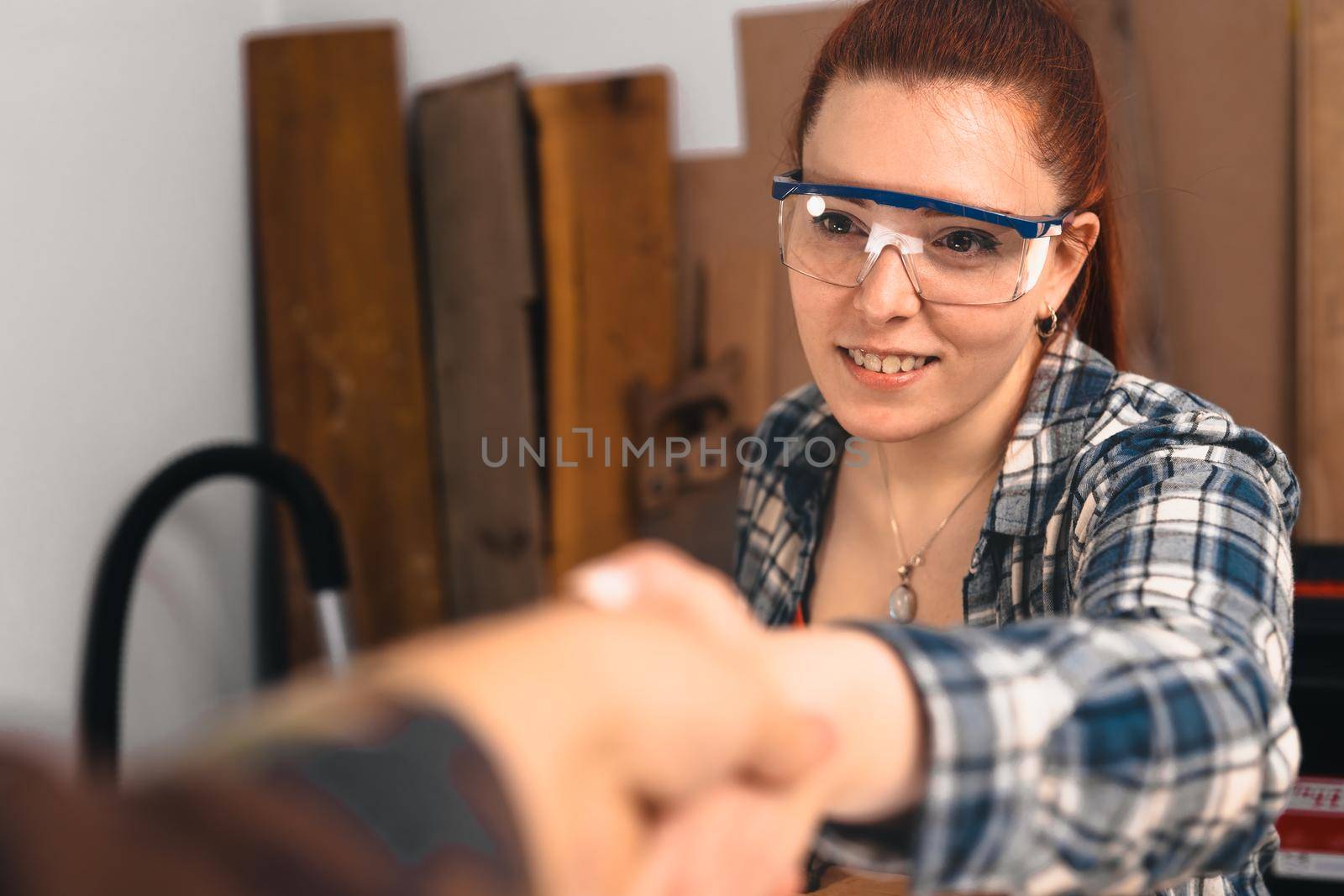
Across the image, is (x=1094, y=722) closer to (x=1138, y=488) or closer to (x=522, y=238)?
(x=1138, y=488)

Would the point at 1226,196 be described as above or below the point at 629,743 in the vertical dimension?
above

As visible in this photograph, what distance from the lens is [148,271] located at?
2432 mm

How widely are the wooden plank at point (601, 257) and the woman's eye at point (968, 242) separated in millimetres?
1503

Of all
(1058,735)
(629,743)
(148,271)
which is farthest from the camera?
(148,271)

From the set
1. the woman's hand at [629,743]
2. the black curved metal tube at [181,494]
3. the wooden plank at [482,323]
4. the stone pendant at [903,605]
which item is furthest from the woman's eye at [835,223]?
the wooden plank at [482,323]

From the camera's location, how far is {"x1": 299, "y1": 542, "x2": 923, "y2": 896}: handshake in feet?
1.52

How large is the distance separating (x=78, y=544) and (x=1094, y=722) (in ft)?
6.51

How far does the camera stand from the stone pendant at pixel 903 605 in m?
1.56

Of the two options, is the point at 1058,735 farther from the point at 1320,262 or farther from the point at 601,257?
the point at 601,257

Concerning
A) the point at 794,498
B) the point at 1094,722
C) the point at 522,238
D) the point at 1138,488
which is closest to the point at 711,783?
the point at 1094,722

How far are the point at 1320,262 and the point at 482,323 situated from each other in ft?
6.04

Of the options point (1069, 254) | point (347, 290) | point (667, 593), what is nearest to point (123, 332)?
point (347, 290)

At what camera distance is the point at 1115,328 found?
5.19 ft

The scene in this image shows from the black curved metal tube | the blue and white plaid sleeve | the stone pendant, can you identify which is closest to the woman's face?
the stone pendant
